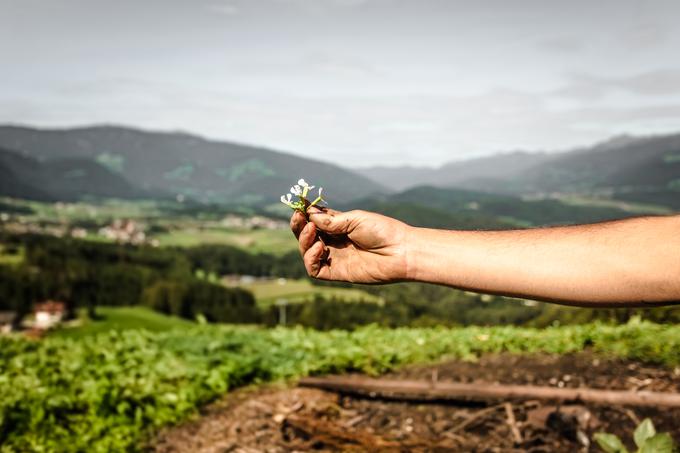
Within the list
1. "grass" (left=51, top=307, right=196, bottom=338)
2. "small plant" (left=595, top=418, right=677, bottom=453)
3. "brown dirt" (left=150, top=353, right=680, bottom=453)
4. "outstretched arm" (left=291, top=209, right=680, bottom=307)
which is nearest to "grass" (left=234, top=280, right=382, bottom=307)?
"grass" (left=51, top=307, right=196, bottom=338)

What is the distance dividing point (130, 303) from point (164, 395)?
9489cm

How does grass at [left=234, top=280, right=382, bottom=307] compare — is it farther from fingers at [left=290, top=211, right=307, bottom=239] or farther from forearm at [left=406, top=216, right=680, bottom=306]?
forearm at [left=406, top=216, right=680, bottom=306]

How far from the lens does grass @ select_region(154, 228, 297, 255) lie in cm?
15138

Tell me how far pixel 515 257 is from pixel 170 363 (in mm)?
4488

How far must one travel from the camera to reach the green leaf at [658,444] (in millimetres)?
2609

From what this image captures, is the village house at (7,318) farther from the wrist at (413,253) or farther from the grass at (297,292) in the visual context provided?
the wrist at (413,253)

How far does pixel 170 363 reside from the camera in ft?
18.2

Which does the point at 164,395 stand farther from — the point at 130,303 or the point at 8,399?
the point at 130,303

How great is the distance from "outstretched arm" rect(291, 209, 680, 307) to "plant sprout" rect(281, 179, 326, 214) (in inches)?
1.8

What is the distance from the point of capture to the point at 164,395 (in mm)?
4789

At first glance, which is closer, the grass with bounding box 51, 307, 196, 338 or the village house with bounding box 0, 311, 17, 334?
the village house with bounding box 0, 311, 17, 334

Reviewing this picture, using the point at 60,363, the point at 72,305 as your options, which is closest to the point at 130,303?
the point at 72,305

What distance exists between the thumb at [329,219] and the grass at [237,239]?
139m

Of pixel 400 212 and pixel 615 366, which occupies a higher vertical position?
pixel 400 212
